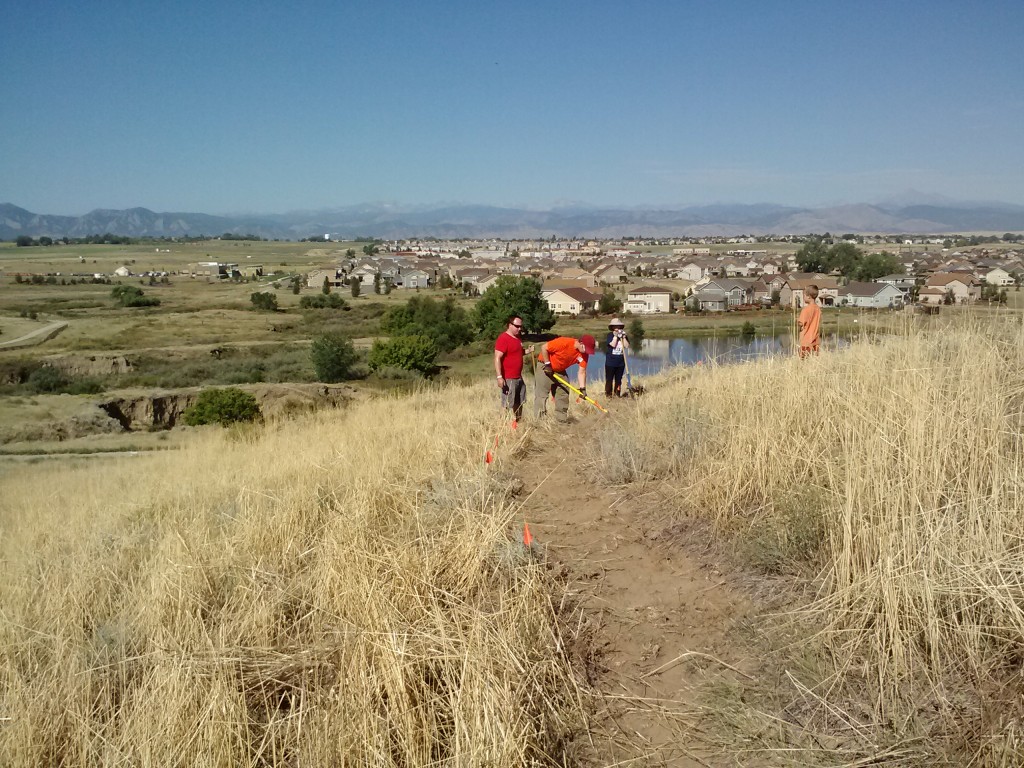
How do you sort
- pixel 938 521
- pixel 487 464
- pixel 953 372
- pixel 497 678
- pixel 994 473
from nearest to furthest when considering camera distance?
1. pixel 497 678
2. pixel 938 521
3. pixel 994 473
4. pixel 953 372
5. pixel 487 464

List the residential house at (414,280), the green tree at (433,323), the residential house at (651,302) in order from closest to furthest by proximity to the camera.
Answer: the green tree at (433,323) < the residential house at (651,302) < the residential house at (414,280)

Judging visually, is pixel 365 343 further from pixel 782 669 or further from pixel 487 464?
pixel 782 669

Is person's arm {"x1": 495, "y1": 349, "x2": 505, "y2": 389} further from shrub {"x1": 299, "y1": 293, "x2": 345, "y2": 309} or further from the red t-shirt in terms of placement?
shrub {"x1": 299, "y1": 293, "x2": 345, "y2": 309}

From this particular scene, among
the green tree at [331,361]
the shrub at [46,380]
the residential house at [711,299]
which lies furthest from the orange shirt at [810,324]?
the residential house at [711,299]

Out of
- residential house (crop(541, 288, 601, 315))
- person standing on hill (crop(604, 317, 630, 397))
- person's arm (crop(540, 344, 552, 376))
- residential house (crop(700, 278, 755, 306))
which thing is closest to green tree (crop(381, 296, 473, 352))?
residential house (crop(541, 288, 601, 315))

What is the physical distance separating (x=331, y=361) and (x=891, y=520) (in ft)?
125

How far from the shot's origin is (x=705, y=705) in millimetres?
3031

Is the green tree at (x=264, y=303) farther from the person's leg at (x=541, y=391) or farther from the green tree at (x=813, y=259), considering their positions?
the person's leg at (x=541, y=391)

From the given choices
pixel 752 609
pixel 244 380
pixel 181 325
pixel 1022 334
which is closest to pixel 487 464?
pixel 752 609

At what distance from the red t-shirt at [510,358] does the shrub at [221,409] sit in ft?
58.7

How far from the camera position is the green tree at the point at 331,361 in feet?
130

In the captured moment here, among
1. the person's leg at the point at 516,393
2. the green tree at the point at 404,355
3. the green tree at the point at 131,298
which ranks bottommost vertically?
the green tree at the point at 404,355

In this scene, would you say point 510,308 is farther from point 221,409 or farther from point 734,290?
point 221,409

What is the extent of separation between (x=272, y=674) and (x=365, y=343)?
52.6 m
